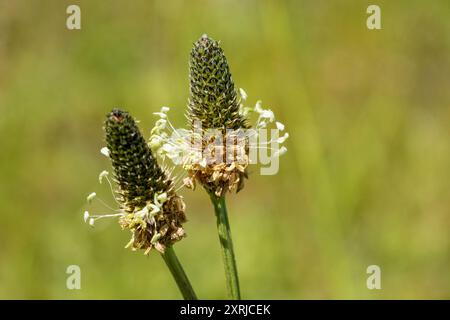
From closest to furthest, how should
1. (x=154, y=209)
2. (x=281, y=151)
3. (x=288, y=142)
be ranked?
(x=154, y=209) < (x=281, y=151) < (x=288, y=142)

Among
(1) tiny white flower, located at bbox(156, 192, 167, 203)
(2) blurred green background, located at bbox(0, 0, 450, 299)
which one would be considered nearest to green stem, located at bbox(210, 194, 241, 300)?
(1) tiny white flower, located at bbox(156, 192, 167, 203)

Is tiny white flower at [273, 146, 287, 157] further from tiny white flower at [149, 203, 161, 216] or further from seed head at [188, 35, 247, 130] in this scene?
tiny white flower at [149, 203, 161, 216]

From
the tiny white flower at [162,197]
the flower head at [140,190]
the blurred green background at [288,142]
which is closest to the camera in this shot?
the flower head at [140,190]

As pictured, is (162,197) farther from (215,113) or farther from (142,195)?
(215,113)

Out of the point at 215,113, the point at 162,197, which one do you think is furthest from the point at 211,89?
the point at 162,197

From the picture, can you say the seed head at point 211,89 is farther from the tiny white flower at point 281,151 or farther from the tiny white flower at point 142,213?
the tiny white flower at point 142,213

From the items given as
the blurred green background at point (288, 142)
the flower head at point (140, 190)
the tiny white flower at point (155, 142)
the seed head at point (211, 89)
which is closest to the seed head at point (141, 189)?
the flower head at point (140, 190)
